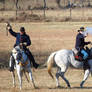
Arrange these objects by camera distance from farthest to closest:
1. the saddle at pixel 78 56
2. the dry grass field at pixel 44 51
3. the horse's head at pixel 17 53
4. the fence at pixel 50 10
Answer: the fence at pixel 50 10 → the dry grass field at pixel 44 51 → the saddle at pixel 78 56 → the horse's head at pixel 17 53

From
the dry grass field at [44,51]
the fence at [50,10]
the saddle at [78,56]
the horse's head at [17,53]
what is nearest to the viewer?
the horse's head at [17,53]

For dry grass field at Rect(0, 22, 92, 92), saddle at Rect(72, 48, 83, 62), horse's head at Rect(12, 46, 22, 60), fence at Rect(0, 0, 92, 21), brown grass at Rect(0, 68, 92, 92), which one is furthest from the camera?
fence at Rect(0, 0, 92, 21)

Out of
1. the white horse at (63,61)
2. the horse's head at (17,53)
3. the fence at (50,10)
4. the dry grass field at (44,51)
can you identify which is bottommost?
the fence at (50,10)

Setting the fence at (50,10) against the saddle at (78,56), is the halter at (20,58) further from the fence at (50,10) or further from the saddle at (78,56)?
the fence at (50,10)

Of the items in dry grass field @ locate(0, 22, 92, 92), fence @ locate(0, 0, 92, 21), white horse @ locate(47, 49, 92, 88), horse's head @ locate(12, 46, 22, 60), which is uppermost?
horse's head @ locate(12, 46, 22, 60)

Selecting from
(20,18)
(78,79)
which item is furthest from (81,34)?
(20,18)

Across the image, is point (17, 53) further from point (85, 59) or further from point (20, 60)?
point (85, 59)

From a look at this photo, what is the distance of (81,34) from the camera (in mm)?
17766

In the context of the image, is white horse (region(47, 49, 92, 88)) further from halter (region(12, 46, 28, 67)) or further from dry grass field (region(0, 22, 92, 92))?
halter (region(12, 46, 28, 67))

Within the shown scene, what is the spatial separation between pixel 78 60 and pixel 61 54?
0.64m

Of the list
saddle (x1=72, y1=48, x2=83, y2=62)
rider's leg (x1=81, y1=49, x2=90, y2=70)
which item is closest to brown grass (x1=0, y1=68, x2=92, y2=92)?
rider's leg (x1=81, y1=49, x2=90, y2=70)

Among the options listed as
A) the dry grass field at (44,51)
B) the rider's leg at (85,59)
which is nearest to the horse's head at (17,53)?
the dry grass field at (44,51)

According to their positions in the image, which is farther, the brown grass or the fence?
the fence

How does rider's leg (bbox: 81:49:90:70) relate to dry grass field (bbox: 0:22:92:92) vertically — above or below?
above
